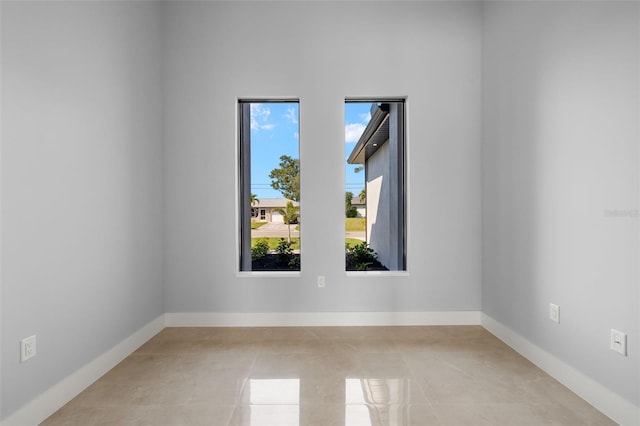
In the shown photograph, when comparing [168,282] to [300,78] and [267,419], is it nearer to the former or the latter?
[267,419]

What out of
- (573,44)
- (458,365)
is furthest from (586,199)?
(458,365)

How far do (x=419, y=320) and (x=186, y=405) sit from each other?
2.00m

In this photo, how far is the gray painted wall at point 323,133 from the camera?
9.74 ft

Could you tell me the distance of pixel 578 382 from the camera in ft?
6.30

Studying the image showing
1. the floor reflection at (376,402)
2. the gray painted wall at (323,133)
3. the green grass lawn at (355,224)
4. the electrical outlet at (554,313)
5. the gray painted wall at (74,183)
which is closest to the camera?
the gray painted wall at (74,183)

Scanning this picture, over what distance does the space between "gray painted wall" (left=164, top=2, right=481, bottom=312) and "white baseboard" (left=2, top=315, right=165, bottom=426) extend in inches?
22.2

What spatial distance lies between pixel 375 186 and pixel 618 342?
202 cm

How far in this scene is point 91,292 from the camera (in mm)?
2057

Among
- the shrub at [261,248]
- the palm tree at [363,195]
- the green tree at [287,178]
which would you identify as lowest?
the shrub at [261,248]

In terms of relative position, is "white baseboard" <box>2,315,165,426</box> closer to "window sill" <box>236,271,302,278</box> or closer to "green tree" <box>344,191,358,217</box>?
"window sill" <box>236,271,302,278</box>

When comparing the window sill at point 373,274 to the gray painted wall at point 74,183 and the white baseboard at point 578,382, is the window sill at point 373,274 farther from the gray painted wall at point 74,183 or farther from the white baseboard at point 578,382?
the gray painted wall at point 74,183

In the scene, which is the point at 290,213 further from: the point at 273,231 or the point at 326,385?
the point at 326,385

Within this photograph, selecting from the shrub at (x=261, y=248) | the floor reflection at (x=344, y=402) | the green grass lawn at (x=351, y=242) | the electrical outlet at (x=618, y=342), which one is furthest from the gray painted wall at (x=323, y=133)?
the electrical outlet at (x=618, y=342)

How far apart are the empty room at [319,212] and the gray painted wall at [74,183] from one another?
0.05 ft
